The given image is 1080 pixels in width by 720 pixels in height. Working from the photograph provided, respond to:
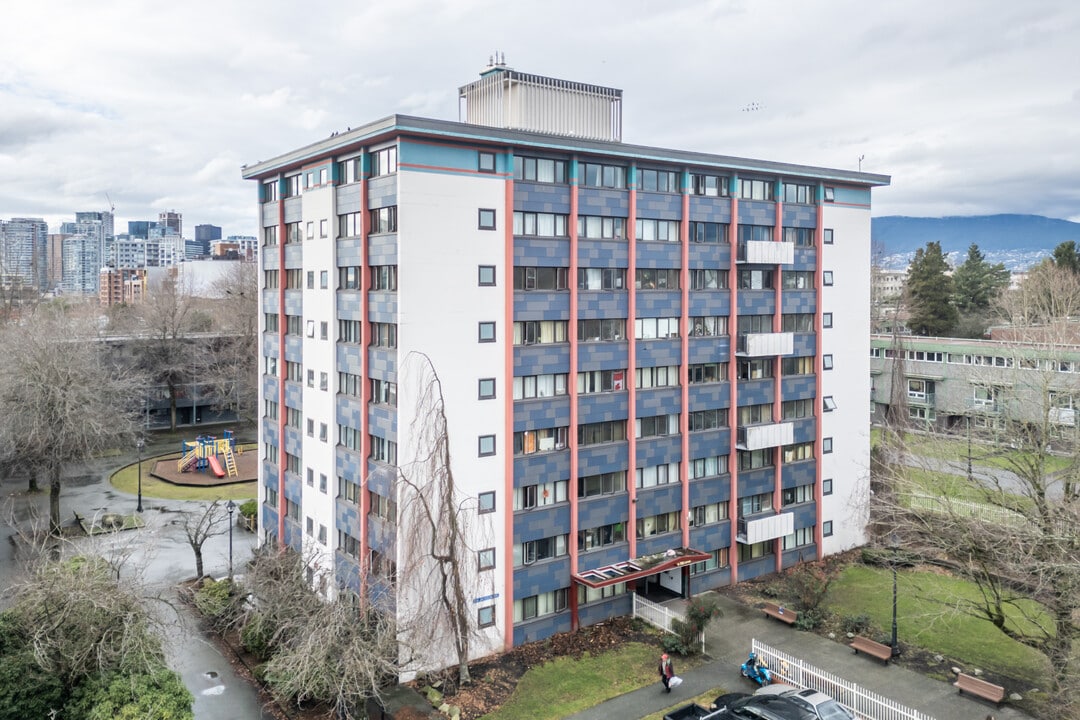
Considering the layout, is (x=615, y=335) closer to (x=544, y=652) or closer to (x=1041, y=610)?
(x=544, y=652)

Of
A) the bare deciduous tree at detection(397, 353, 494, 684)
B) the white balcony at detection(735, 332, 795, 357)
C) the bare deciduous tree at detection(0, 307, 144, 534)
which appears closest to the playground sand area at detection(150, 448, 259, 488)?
the bare deciduous tree at detection(0, 307, 144, 534)

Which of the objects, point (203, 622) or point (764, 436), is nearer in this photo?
point (203, 622)

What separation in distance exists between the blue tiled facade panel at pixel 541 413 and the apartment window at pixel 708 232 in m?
10.3

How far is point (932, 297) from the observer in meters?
89.8

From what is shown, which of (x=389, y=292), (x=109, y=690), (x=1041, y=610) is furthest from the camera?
(x=1041, y=610)

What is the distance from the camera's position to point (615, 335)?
33812 mm

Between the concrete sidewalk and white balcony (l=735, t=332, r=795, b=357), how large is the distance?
12.1 metres

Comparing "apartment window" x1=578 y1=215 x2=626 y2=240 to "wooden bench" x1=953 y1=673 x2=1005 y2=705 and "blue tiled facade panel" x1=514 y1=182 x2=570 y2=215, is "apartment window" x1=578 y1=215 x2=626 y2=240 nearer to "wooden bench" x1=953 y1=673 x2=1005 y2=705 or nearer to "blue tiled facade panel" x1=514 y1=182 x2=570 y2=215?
"blue tiled facade panel" x1=514 y1=182 x2=570 y2=215

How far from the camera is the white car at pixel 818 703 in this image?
23312 mm

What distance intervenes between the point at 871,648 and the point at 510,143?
23581 mm

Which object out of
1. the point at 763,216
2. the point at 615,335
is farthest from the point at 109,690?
the point at 763,216

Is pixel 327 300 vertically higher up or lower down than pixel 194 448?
higher up

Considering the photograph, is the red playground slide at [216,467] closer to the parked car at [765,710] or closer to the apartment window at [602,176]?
the apartment window at [602,176]

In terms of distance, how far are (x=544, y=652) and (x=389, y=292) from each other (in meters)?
15.2
